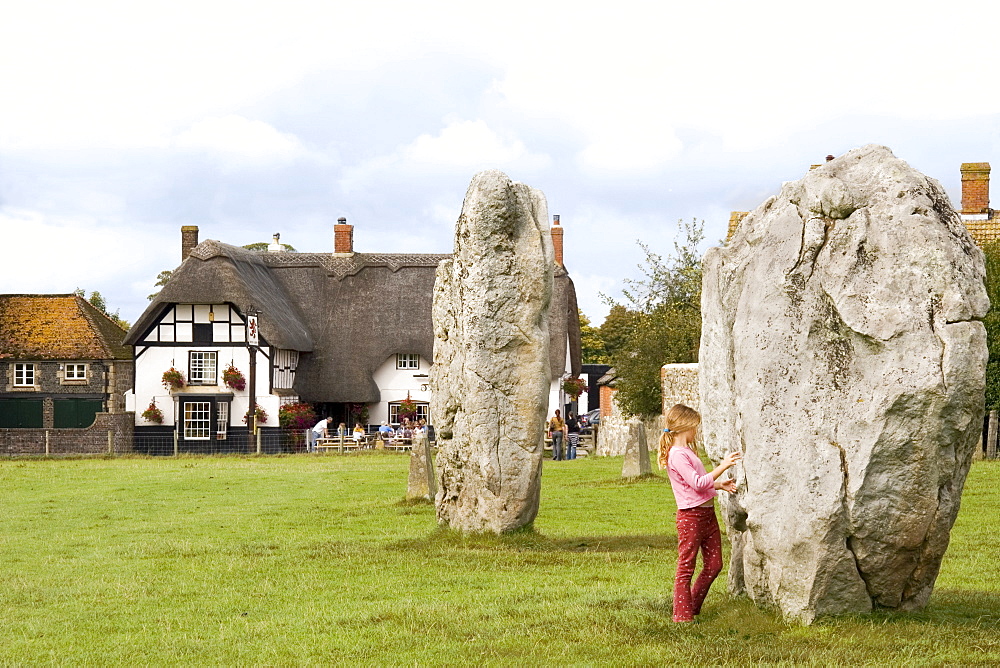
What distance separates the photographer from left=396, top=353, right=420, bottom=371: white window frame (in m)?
51.1

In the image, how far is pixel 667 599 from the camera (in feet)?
33.5

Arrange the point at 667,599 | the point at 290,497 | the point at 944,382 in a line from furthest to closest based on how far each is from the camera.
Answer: the point at 290,497 < the point at 667,599 < the point at 944,382

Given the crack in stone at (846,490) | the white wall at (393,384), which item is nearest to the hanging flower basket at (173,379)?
the white wall at (393,384)

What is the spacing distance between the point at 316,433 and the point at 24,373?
1481 cm

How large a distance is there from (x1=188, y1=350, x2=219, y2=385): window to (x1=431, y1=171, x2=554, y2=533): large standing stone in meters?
34.2

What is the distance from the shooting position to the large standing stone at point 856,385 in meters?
8.20

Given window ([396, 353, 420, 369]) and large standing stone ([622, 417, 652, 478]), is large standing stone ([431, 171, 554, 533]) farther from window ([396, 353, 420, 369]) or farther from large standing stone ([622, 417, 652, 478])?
window ([396, 353, 420, 369])

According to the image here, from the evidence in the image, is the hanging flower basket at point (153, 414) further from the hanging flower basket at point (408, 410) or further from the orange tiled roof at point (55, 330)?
the hanging flower basket at point (408, 410)

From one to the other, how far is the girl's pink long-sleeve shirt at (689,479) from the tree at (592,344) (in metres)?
71.2

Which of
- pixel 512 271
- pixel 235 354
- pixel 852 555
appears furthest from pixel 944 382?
pixel 235 354

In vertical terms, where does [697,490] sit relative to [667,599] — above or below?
above

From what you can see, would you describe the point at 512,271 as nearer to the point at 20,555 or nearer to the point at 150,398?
the point at 20,555

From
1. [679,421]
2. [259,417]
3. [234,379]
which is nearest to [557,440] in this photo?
[259,417]

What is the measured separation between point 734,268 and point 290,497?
14523 mm
